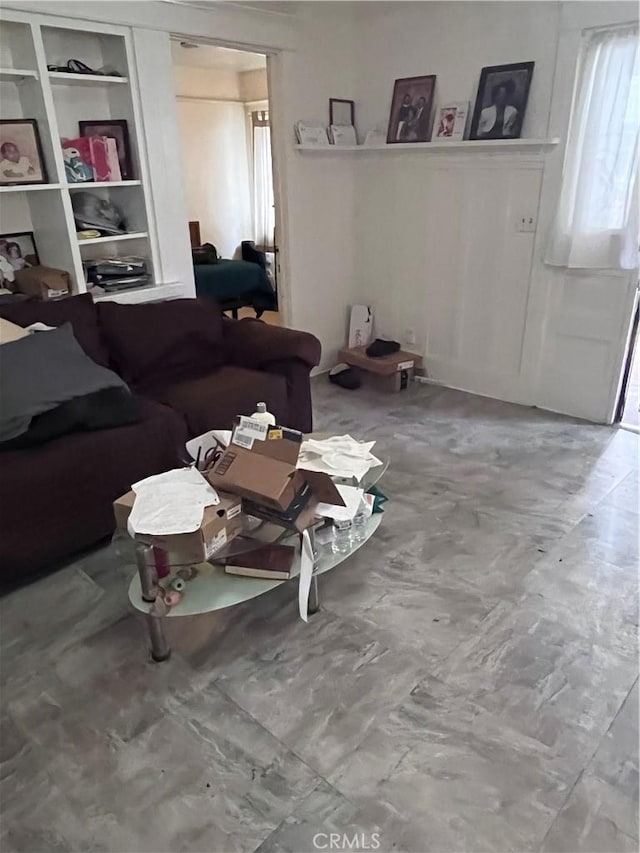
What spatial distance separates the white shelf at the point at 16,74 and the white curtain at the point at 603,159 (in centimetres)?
265

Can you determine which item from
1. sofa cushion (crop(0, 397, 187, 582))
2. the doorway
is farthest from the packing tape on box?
the doorway

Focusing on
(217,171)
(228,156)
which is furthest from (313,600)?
(228,156)

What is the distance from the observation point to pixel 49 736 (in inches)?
65.7

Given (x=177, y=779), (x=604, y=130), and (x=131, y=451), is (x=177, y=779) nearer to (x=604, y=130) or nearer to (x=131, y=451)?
(x=131, y=451)

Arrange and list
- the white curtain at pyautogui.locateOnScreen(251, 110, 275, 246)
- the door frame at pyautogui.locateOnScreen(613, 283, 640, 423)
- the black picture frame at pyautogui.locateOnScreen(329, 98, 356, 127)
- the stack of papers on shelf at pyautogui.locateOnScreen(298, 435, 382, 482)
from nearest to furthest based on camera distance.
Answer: the stack of papers on shelf at pyautogui.locateOnScreen(298, 435, 382, 482)
the door frame at pyautogui.locateOnScreen(613, 283, 640, 423)
the black picture frame at pyautogui.locateOnScreen(329, 98, 356, 127)
the white curtain at pyautogui.locateOnScreen(251, 110, 275, 246)

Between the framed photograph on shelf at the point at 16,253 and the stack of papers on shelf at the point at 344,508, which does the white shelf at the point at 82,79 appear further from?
the stack of papers on shelf at the point at 344,508

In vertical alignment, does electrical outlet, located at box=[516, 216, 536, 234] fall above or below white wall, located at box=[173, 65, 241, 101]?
below

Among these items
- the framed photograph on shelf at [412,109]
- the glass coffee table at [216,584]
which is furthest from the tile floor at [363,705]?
the framed photograph on shelf at [412,109]

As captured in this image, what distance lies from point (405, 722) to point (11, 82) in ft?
10.4

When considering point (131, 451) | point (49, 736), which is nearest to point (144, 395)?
point (131, 451)

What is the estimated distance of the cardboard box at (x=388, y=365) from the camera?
409 cm

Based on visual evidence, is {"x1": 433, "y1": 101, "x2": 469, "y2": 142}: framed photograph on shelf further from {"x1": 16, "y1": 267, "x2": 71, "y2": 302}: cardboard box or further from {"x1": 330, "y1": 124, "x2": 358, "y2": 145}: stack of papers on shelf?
{"x1": 16, "y1": 267, "x2": 71, "y2": 302}: cardboard box

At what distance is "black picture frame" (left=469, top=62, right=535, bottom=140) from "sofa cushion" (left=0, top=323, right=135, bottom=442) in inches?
102

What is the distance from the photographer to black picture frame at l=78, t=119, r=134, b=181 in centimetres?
311
